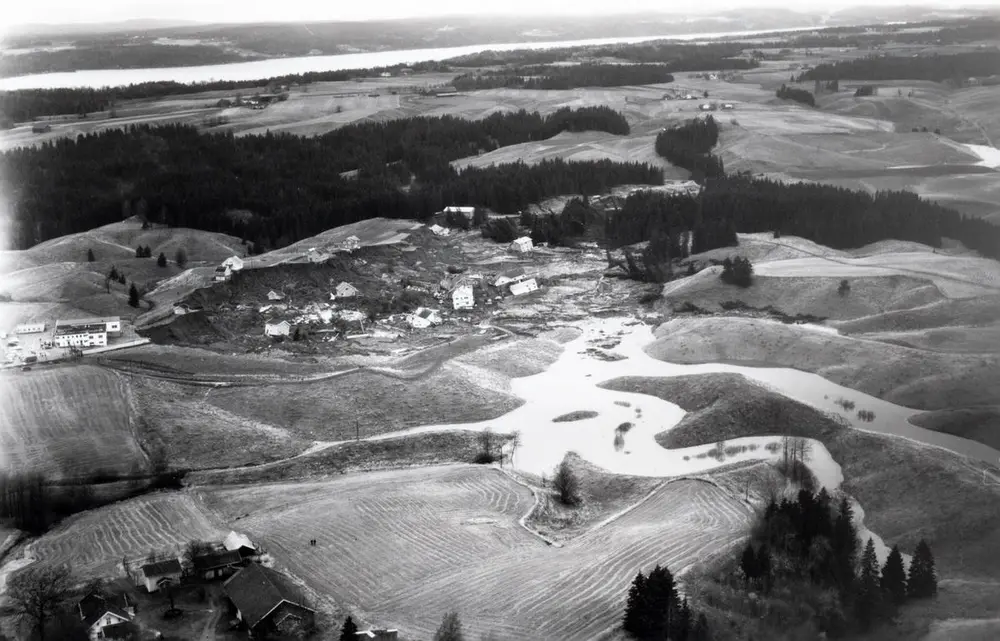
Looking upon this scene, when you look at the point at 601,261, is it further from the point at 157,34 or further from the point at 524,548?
the point at 157,34

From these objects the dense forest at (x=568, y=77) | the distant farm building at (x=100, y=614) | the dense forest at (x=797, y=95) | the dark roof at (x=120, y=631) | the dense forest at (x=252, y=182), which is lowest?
the dark roof at (x=120, y=631)

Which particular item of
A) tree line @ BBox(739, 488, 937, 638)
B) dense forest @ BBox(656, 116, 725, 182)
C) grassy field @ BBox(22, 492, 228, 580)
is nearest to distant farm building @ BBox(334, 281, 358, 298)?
grassy field @ BBox(22, 492, 228, 580)

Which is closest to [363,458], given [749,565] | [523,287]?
[749,565]

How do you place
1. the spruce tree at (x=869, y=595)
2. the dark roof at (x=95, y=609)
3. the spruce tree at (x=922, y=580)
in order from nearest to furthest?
the spruce tree at (x=869, y=595) → the dark roof at (x=95, y=609) → the spruce tree at (x=922, y=580)

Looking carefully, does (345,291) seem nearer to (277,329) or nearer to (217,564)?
(277,329)

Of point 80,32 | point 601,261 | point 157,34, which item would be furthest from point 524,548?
point 157,34

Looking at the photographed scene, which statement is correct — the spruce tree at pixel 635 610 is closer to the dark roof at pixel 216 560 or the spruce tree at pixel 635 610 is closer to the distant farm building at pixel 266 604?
the distant farm building at pixel 266 604

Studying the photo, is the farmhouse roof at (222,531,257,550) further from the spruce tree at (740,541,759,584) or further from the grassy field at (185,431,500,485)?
the spruce tree at (740,541,759,584)

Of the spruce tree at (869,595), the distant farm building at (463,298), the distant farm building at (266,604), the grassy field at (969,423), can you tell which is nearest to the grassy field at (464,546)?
the distant farm building at (266,604)
